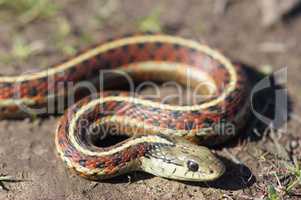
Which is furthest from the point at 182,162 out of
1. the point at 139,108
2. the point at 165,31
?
the point at 165,31

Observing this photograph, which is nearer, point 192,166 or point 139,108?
point 192,166

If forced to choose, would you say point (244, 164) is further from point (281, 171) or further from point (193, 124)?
point (193, 124)

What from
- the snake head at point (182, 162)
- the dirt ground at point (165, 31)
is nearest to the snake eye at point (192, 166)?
the snake head at point (182, 162)

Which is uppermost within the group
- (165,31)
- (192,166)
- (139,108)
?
(165,31)

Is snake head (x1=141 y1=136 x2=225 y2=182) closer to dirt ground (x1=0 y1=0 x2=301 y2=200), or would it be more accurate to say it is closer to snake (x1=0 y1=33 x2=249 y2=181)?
snake (x1=0 y1=33 x2=249 y2=181)

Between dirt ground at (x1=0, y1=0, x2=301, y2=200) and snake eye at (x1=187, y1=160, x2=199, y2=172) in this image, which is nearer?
snake eye at (x1=187, y1=160, x2=199, y2=172)

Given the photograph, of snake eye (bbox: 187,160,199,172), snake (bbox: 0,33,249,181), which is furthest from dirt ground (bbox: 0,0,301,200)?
snake eye (bbox: 187,160,199,172)

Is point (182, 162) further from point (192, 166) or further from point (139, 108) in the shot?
point (139, 108)
